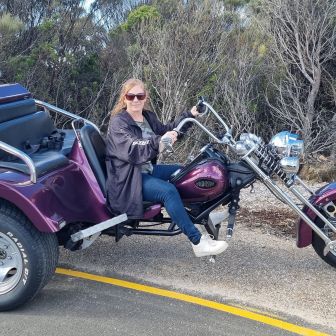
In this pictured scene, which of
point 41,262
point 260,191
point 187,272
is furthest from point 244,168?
point 260,191

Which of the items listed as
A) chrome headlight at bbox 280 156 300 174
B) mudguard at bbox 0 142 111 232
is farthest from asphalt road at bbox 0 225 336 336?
chrome headlight at bbox 280 156 300 174

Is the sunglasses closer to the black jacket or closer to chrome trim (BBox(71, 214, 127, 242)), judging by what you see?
the black jacket

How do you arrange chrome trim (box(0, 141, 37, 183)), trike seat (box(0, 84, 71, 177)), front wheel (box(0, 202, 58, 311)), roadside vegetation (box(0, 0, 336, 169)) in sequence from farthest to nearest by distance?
1. roadside vegetation (box(0, 0, 336, 169))
2. trike seat (box(0, 84, 71, 177))
3. front wheel (box(0, 202, 58, 311))
4. chrome trim (box(0, 141, 37, 183))

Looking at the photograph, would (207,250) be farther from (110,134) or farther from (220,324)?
(110,134)

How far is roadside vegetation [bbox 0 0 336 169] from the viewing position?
377 inches

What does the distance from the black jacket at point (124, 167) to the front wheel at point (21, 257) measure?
1.98ft

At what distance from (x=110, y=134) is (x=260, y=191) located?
3.95m

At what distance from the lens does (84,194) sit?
4.13 m

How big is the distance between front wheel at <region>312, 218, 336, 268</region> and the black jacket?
149 cm

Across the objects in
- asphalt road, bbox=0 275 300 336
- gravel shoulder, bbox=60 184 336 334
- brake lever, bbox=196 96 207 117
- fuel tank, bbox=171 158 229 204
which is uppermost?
brake lever, bbox=196 96 207 117

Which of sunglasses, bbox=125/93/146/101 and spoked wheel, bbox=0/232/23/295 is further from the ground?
sunglasses, bbox=125/93/146/101

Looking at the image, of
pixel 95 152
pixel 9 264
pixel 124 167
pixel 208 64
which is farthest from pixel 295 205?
pixel 208 64

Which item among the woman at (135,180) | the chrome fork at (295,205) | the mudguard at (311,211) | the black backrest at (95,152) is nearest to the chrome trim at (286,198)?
the chrome fork at (295,205)

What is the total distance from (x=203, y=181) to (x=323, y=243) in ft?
3.91
